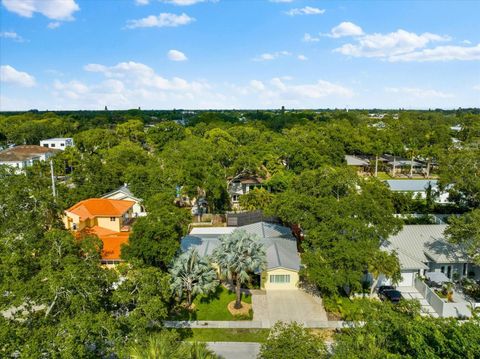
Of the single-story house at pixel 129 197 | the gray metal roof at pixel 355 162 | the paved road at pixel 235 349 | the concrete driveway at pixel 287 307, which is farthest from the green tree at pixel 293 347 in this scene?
the gray metal roof at pixel 355 162

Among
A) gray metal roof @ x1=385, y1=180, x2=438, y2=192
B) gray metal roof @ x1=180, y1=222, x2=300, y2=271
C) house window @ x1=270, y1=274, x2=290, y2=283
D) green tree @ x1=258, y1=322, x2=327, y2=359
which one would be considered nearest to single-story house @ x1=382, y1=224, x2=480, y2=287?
gray metal roof @ x1=180, y1=222, x2=300, y2=271

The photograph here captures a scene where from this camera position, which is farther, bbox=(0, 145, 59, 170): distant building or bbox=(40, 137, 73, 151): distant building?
bbox=(40, 137, 73, 151): distant building

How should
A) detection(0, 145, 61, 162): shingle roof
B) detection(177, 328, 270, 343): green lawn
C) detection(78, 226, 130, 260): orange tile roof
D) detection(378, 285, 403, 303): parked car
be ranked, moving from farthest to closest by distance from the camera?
detection(0, 145, 61, 162): shingle roof, detection(78, 226, 130, 260): orange tile roof, detection(378, 285, 403, 303): parked car, detection(177, 328, 270, 343): green lawn

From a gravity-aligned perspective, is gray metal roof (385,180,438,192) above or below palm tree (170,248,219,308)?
above

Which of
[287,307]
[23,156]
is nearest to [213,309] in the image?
[287,307]

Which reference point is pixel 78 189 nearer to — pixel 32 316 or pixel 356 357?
pixel 32 316

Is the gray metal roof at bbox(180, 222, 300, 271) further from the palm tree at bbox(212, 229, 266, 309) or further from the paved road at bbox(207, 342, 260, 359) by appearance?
the paved road at bbox(207, 342, 260, 359)

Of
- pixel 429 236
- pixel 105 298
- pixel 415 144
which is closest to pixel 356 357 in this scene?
pixel 105 298

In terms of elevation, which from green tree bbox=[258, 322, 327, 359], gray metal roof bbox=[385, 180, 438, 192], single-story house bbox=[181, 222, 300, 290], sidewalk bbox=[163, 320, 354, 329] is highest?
gray metal roof bbox=[385, 180, 438, 192]
